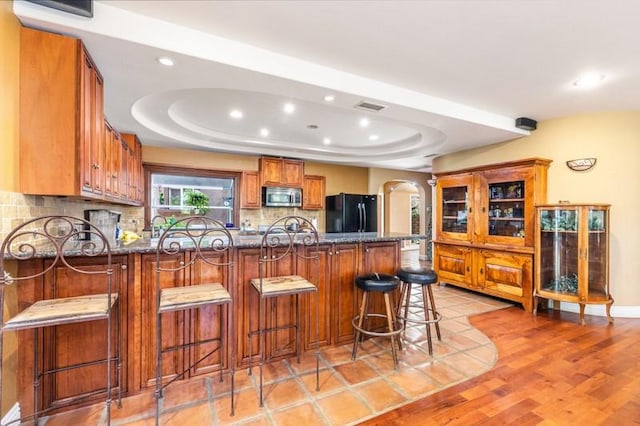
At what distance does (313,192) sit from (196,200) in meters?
2.31

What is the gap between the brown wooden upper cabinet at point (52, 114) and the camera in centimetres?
180

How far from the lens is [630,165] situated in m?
3.57

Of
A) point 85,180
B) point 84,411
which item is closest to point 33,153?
point 85,180

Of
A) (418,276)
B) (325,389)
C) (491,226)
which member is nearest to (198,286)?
(325,389)

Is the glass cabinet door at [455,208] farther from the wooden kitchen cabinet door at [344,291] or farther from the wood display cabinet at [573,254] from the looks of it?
the wooden kitchen cabinet door at [344,291]

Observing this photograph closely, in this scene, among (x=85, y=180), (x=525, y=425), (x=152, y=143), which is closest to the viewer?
(x=525, y=425)

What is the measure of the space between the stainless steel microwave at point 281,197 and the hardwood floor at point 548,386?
12.7ft

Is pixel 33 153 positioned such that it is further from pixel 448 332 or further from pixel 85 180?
pixel 448 332

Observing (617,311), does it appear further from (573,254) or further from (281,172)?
(281,172)

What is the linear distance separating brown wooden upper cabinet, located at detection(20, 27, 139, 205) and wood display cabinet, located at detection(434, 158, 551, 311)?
4700 mm

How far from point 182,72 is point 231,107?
1.27 meters

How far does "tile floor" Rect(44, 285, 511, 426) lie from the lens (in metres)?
1.79

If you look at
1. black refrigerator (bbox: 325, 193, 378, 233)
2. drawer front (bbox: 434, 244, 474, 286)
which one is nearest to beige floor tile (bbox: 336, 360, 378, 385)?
drawer front (bbox: 434, 244, 474, 286)

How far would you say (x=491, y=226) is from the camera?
4336mm
